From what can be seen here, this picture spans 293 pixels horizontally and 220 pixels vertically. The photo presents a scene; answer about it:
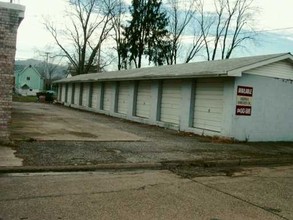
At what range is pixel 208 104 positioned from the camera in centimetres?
1867

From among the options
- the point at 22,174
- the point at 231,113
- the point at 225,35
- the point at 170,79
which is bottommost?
the point at 22,174

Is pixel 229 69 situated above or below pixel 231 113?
above

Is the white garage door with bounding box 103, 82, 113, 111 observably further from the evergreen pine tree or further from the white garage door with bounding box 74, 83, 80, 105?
the evergreen pine tree

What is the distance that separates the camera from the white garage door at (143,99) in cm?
2438

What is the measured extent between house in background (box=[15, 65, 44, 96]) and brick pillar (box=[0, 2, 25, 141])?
9592 centimetres

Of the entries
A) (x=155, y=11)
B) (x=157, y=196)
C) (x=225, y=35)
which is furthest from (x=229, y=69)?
(x=155, y=11)

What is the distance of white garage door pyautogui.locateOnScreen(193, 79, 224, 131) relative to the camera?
18.0 metres

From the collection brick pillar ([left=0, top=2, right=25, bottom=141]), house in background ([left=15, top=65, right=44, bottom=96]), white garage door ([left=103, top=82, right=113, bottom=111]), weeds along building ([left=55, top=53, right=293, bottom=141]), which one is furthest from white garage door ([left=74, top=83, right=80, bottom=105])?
house in background ([left=15, top=65, right=44, bottom=96])

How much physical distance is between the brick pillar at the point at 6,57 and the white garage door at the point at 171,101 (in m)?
10.3

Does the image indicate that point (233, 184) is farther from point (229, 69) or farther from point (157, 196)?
point (229, 69)

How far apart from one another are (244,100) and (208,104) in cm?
190

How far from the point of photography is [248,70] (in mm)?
17094

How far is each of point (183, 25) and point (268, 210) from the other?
180 ft

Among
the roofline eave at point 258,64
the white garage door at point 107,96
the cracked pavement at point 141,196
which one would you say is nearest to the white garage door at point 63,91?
the white garage door at point 107,96
